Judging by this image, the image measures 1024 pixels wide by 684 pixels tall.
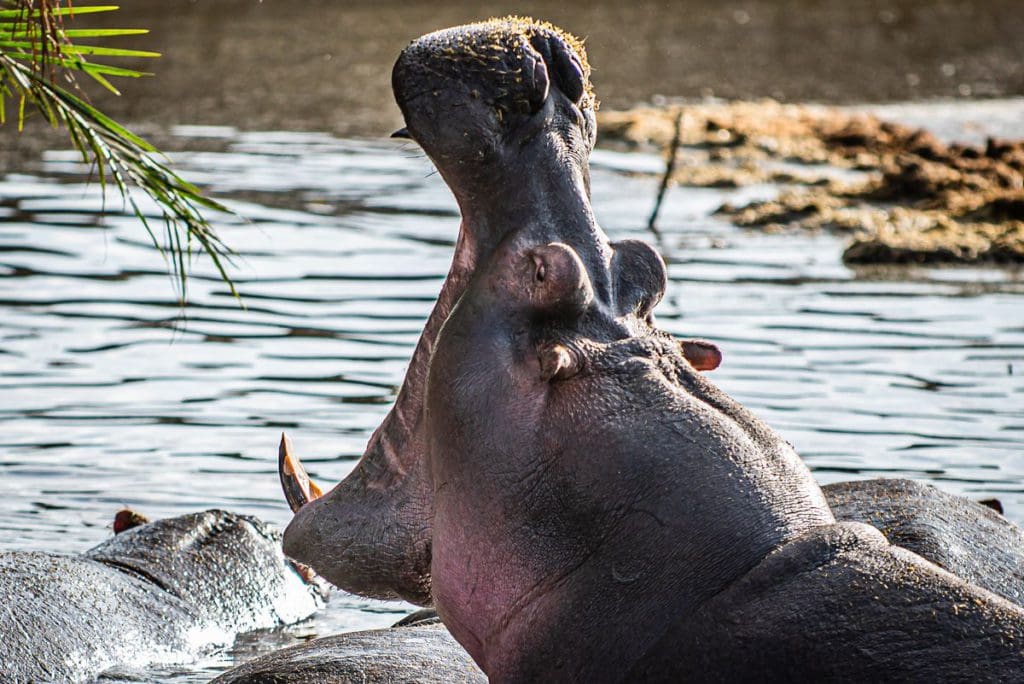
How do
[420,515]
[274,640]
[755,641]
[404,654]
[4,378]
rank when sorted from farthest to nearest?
1. [4,378]
2. [274,640]
3. [404,654]
4. [420,515]
5. [755,641]

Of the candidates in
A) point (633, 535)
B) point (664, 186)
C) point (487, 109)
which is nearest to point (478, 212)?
point (487, 109)

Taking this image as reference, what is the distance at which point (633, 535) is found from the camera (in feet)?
8.30

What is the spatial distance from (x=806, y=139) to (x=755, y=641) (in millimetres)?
18638

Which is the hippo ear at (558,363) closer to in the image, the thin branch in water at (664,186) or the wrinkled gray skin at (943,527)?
the wrinkled gray skin at (943,527)

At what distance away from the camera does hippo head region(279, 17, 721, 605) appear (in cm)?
276

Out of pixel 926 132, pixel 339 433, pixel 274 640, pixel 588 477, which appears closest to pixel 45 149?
pixel 926 132

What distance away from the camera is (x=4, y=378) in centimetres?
927

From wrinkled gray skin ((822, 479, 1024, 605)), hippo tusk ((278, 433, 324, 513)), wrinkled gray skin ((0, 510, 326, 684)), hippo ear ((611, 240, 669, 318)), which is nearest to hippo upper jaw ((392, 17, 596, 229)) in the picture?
hippo ear ((611, 240, 669, 318))

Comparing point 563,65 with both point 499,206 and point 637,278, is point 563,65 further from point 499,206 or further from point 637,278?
point 637,278

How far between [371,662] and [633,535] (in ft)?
4.80

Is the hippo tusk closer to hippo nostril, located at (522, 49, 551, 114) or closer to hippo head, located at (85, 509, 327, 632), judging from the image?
Answer: hippo nostril, located at (522, 49, 551, 114)

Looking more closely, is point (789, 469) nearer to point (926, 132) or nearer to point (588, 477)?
point (588, 477)

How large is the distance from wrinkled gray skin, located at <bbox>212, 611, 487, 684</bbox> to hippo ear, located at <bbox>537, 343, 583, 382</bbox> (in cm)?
134

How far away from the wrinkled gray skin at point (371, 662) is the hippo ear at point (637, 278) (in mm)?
1300
